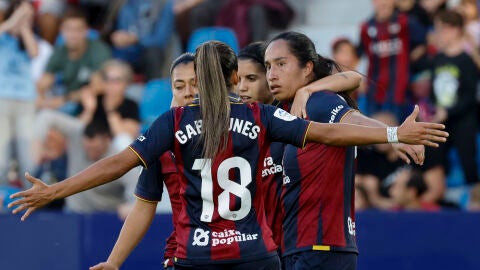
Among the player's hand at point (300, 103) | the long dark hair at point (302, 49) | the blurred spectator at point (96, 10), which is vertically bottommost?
the player's hand at point (300, 103)

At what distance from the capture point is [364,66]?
35.6 ft

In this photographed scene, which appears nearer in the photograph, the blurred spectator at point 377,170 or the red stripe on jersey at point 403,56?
the blurred spectator at point 377,170

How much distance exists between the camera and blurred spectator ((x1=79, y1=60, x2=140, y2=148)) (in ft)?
35.0

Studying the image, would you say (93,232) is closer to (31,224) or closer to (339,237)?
(31,224)

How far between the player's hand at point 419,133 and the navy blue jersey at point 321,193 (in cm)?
67

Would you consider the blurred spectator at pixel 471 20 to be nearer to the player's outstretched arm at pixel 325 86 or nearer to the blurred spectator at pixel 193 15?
the blurred spectator at pixel 193 15

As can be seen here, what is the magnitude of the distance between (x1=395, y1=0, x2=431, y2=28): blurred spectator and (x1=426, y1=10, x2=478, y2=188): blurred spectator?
741 millimetres

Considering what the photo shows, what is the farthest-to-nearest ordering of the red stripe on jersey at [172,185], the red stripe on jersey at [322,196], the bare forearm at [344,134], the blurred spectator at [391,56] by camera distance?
the blurred spectator at [391,56] < the red stripe on jersey at [322,196] < the red stripe on jersey at [172,185] < the bare forearm at [344,134]

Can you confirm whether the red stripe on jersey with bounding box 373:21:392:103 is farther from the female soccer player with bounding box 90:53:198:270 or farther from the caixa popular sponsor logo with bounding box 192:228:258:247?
the caixa popular sponsor logo with bounding box 192:228:258:247

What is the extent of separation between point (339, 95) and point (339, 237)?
788 millimetres

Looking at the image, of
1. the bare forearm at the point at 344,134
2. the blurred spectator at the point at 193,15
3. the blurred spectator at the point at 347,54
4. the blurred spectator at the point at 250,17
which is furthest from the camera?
the blurred spectator at the point at 193,15

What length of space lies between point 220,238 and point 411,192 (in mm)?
4729

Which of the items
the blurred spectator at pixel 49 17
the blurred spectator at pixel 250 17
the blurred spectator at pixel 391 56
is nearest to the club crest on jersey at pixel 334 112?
the blurred spectator at pixel 391 56

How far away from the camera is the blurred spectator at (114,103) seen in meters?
10.7
